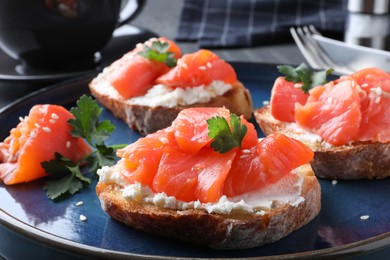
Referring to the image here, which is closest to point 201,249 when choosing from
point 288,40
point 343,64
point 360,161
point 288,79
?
point 360,161

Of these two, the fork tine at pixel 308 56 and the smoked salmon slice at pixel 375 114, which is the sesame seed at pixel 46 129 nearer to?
the smoked salmon slice at pixel 375 114

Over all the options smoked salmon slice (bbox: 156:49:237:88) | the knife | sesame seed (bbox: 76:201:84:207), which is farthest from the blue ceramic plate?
the knife

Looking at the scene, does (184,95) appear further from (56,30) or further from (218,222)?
(56,30)

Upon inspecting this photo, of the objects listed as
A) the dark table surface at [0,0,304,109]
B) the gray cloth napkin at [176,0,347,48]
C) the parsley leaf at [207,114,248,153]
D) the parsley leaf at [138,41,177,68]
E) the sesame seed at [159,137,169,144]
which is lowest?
the dark table surface at [0,0,304,109]

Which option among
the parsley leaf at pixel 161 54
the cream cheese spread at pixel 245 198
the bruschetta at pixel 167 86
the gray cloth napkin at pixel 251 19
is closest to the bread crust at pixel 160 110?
the bruschetta at pixel 167 86

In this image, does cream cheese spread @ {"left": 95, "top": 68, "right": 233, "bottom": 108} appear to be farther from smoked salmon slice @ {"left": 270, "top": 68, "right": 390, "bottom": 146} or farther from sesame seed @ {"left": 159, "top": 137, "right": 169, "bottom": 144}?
sesame seed @ {"left": 159, "top": 137, "right": 169, "bottom": 144}

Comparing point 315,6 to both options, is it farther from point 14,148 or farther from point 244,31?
point 14,148

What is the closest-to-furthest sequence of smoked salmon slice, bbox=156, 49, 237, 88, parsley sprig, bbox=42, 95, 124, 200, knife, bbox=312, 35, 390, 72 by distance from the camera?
parsley sprig, bbox=42, 95, 124, 200 → smoked salmon slice, bbox=156, 49, 237, 88 → knife, bbox=312, 35, 390, 72
